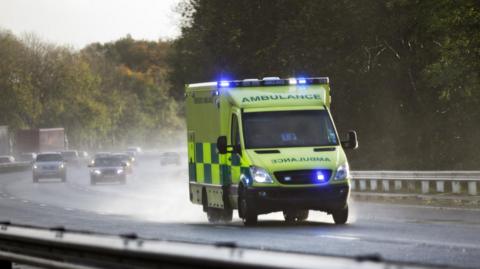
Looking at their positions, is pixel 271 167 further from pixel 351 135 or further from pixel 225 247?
pixel 225 247

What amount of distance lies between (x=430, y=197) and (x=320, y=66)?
21.2 meters

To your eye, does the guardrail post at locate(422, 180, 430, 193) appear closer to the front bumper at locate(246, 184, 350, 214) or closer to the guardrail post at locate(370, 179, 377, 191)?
the guardrail post at locate(370, 179, 377, 191)

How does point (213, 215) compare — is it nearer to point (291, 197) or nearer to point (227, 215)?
point (227, 215)

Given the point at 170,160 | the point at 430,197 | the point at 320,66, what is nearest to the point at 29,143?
the point at 170,160

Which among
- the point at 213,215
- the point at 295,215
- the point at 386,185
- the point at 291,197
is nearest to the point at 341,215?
the point at 291,197

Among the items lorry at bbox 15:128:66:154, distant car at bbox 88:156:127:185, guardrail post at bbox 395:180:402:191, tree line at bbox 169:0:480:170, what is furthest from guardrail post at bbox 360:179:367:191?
lorry at bbox 15:128:66:154

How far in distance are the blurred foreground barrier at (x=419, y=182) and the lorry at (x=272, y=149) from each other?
8.65 meters

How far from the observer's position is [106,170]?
212 ft

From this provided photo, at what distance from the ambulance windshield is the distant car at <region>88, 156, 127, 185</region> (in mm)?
42362

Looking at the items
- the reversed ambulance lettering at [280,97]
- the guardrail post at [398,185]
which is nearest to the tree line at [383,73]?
the guardrail post at [398,185]

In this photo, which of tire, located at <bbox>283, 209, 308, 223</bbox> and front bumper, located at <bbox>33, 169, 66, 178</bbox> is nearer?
tire, located at <bbox>283, 209, 308, 223</bbox>

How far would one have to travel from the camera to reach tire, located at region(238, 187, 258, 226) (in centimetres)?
2181

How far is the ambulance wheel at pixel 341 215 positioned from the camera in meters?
22.4

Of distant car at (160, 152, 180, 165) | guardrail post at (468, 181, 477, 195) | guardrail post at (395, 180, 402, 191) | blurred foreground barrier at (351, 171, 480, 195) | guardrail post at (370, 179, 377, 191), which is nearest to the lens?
guardrail post at (468, 181, 477, 195)
